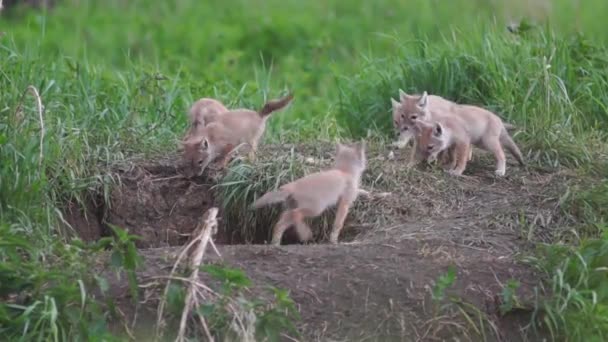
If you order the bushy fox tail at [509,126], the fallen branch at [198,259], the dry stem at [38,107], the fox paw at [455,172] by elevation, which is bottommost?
the fox paw at [455,172]

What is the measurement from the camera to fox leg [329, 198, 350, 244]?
8.14m

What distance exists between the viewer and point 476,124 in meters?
9.00

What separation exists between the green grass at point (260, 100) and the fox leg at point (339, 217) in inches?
50.0

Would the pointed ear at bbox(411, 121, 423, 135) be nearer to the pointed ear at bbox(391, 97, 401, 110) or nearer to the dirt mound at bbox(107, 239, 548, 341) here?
the pointed ear at bbox(391, 97, 401, 110)

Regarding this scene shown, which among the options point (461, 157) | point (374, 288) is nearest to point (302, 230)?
point (374, 288)

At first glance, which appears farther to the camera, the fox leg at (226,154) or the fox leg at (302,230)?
the fox leg at (226,154)

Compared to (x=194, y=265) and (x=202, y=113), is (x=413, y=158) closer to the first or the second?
(x=202, y=113)

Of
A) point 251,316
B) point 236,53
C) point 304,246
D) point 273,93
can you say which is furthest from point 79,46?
point 251,316

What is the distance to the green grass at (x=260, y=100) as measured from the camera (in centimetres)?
700

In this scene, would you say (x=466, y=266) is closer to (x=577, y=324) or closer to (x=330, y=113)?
(x=577, y=324)

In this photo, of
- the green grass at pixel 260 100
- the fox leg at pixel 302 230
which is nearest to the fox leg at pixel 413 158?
the green grass at pixel 260 100

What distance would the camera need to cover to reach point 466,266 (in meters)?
7.41

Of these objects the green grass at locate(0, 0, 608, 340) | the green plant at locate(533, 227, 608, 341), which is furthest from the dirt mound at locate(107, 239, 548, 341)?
the green grass at locate(0, 0, 608, 340)

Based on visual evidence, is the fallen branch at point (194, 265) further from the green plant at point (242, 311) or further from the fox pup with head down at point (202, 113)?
the fox pup with head down at point (202, 113)
